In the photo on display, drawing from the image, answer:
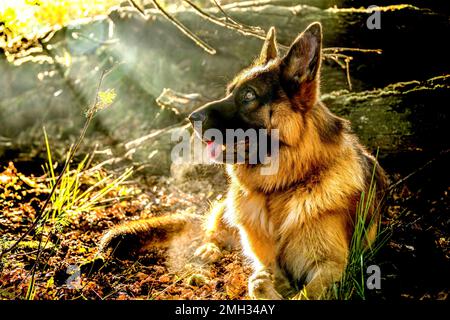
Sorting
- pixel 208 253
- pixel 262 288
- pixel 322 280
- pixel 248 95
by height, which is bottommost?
pixel 208 253

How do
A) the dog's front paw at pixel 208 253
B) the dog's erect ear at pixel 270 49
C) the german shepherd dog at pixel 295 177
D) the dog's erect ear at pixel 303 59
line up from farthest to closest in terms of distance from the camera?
1. the dog's front paw at pixel 208 253
2. the dog's erect ear at pixel 270 49
3. the german shepherd dog at pixel 295 177
4. the dog's erect ear at pixel 303 59

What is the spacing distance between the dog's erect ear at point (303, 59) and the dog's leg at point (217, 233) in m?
1.96

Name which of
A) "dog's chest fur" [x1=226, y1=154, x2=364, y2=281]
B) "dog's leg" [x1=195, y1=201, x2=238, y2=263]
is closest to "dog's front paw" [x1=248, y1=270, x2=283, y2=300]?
"dog's chest fur" [x1=226, y1=154, x2=364, y2=281]

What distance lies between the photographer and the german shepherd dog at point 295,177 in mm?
3568

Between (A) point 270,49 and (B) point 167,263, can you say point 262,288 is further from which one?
(A) point 270,49

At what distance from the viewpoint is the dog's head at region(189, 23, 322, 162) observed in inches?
143

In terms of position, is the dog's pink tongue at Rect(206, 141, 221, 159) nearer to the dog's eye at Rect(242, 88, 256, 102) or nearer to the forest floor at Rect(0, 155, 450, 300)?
the dog's eye at Rect(242, 88, 256, 102)

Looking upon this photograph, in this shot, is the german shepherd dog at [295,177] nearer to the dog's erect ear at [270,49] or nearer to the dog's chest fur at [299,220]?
the dog's chest fur at [299,220]

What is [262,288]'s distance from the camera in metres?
3.55

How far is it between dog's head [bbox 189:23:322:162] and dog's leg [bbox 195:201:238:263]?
1414mm

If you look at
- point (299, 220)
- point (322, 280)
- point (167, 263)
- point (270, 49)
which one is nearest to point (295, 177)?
point (299, 220)

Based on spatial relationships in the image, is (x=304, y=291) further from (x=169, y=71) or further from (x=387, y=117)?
(x=169, y=71)

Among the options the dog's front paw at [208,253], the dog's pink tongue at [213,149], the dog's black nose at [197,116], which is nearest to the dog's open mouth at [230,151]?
the dog's pink tongue at [213,149]
